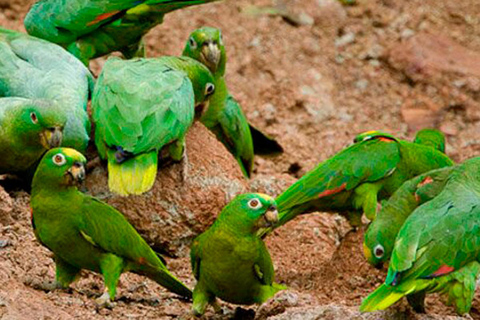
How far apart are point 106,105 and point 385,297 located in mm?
2532

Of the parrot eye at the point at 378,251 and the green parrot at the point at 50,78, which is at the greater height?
the green parrot at the point at 50,78

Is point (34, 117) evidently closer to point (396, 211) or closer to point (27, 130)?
point (27, 130)

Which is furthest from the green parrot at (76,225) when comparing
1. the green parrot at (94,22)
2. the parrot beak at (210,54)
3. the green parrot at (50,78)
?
the parrot beak at (210,54)

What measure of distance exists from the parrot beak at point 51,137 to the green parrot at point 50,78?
0.16 m

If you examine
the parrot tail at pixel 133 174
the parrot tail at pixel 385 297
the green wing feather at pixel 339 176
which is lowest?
the green wing feather at pixel 339 176

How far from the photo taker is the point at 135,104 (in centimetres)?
796

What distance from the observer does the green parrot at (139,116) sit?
770cm

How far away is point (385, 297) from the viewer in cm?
649

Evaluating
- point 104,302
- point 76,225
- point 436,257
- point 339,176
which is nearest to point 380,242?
point 436,257

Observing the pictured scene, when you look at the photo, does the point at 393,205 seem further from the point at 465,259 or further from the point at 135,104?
the point at 135,104

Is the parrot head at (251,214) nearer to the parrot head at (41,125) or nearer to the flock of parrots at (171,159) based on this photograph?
the flock of parrots at (171,159)

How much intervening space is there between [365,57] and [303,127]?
138 cm

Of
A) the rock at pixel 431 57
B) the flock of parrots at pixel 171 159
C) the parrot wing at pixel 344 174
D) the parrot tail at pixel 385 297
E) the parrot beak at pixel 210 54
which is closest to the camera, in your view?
the parrot tail at pixel 385 297

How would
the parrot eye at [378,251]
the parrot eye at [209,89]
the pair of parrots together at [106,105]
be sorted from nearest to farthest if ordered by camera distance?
the parrot eye at [378,251]
the pair of parrots together at [106,105]
the parrot eye at [209,89]
